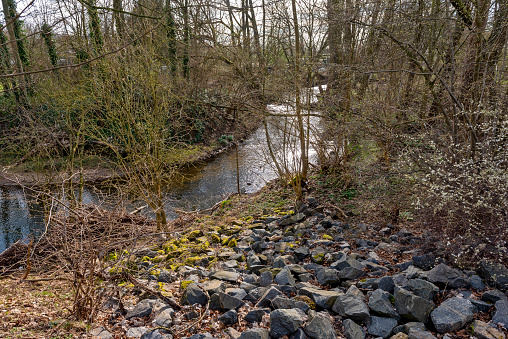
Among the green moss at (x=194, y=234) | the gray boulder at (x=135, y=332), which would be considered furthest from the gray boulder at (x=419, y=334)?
the green moss at (x=194, y=234)

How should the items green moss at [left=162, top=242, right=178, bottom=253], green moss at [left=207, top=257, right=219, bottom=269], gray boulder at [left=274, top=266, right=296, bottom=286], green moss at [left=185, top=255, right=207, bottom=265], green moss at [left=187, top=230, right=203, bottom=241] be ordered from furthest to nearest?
green moss at [left=187, top=230, right=203, bottom=241]
green moss at [left=162, top=242, right=178, bottom=253]
green moss at [left=185, top=255, right=207, bottom=265]
green moss at [left=207, top=257, right=219, bottom=269]
gray boulder at [left=274, top=266, right=296, bottom=286]

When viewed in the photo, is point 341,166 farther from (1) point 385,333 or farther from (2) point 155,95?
(1) point 385,333

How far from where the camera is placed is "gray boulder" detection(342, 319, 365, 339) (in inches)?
114

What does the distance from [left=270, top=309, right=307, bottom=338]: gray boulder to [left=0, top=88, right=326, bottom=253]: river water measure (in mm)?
5171

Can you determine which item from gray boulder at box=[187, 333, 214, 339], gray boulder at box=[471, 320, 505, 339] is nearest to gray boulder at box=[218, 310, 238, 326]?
gray boulder at box=[187, 333, 214, 339]

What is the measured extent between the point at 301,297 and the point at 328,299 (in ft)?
0.95

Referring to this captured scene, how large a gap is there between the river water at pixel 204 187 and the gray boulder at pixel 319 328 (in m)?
5.20

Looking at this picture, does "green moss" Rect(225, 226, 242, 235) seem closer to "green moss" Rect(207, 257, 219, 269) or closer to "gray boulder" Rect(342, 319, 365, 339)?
"green moss" Rect(207, 257, 219, 269)

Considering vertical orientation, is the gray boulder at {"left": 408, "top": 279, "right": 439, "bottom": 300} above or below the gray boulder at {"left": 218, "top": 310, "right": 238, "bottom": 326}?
above

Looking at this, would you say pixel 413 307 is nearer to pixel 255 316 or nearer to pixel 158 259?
pixel 255 316

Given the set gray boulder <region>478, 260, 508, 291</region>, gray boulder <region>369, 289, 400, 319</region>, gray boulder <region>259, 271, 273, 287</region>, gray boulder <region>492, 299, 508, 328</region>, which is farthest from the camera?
gray boulder <region>259, 271, 273, 287</region>

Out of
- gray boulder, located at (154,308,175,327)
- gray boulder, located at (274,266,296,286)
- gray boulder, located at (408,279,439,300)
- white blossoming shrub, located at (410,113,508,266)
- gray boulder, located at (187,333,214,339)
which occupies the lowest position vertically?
gray boulder, located at (274,266,296,286)

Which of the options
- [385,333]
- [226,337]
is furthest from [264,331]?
[385,333]

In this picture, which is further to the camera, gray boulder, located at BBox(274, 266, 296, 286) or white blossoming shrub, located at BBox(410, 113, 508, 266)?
gray boulder, located at BBox(274, 266, 296, 286)
